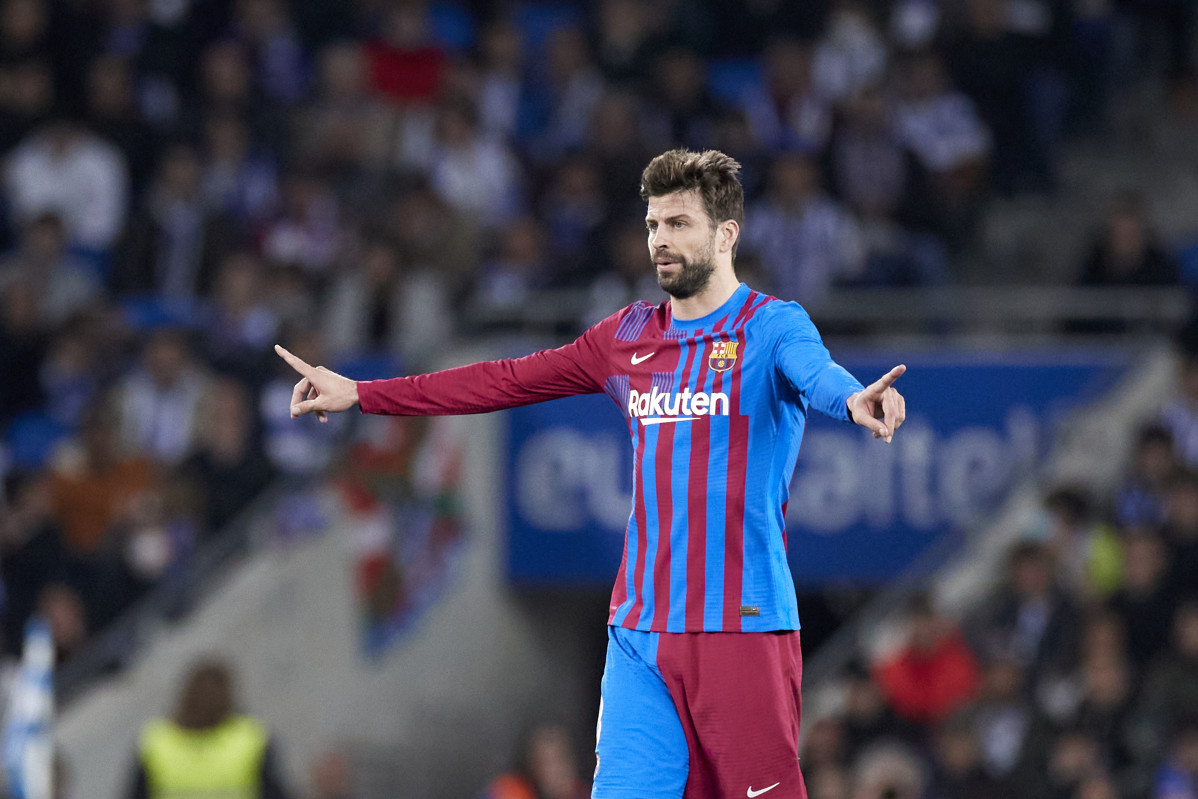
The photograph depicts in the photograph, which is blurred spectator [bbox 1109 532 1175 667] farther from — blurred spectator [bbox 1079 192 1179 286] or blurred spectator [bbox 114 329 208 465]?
blurred spectator [bbox 114 329 208 465]

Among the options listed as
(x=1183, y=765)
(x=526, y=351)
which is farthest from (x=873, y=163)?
(x=1183, y=765)

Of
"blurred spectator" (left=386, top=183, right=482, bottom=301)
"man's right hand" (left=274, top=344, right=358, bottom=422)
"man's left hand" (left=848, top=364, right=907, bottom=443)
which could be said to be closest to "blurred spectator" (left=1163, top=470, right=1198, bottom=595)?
"blurred spectator" (left=386, top=183, right=482, bottom=301)

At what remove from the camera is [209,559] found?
1309 cm

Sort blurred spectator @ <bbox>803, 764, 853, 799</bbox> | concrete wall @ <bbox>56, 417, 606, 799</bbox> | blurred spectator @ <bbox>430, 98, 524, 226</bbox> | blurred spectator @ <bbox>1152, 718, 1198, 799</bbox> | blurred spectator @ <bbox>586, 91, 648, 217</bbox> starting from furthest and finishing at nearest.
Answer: blurred spectator @ <bbox>430, 98, 524, 226</bbox> < blurred spectator @ <bbox>586, 91, 648, 217</bbox> < concrete wall @ <bbox>56, 417, 606, 799</bbox> < blurred spectator @ <bbox>803, 764, 853, 799</bbox> < blurred spectator @ <bbox>1152, 718, 1198, 799</bbox>

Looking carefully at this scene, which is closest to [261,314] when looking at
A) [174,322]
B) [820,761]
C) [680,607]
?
[174,322]

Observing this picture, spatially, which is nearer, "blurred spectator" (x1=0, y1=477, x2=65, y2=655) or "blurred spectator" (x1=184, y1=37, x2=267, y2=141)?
"blurred spectator" (x1=0, y1=477, x2=65, y2=655)

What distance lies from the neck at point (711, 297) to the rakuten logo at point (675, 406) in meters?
0.24

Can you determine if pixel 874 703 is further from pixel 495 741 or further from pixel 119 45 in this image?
pixel 119 45

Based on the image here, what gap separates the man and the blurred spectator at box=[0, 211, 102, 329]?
9.63 m

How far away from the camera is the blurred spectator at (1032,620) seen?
11008 mm

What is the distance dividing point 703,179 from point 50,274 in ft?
33.0

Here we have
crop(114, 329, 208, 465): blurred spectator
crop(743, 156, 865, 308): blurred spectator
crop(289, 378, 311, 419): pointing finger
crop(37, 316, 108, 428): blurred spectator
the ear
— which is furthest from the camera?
crop(37, 316, 108, 428): blurred spectator

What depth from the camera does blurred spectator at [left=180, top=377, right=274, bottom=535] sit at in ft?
42.6

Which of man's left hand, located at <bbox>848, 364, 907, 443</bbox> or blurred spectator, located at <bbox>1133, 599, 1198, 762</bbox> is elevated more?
man's left hand, located at <bbox>848, 364, 907, 443</bbox>
